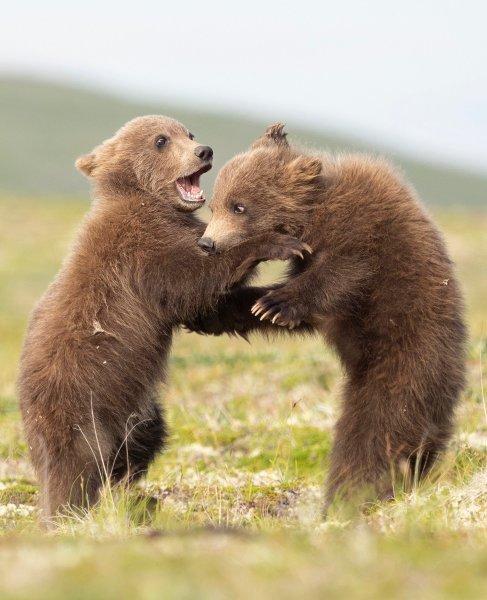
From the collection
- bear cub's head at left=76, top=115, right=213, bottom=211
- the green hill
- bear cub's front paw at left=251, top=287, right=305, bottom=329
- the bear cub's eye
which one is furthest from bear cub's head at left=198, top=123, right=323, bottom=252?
the green hill

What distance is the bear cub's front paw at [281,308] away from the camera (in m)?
5.73

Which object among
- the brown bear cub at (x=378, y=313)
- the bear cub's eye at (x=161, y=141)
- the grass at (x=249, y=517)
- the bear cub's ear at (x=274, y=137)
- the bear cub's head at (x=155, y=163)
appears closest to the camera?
the grass at (x=249, y=517)

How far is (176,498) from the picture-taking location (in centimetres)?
641

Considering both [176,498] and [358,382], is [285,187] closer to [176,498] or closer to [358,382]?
[358,382]

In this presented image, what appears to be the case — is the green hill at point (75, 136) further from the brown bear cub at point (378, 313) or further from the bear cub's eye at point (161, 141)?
the brown bear cub at point (378, 313)

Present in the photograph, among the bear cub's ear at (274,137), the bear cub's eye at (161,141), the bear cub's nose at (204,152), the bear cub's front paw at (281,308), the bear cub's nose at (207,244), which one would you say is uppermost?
the bear cub's ear at (274,137)

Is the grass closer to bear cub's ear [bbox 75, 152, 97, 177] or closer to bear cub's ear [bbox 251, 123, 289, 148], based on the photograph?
bear cub's ear [bbox 75, 152, 97, 177]

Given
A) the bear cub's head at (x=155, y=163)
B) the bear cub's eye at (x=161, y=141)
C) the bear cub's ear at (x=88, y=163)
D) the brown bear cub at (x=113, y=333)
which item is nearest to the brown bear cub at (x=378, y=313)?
the brown bear cub at (x=113, y=333)

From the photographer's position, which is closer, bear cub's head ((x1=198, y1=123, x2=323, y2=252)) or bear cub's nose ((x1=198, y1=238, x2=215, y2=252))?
bear cub's nose ((x1=198, y1=238, x2=215, y2=252))

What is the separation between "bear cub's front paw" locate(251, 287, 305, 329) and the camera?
5734mm

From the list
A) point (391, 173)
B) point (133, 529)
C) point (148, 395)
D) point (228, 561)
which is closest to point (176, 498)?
point (148, 395)

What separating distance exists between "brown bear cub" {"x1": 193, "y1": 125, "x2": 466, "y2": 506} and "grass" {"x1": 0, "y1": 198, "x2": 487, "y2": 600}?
0.27 meters

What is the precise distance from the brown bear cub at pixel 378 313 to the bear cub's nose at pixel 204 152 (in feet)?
2.85

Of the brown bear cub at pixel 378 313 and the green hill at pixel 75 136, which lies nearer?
the brown bear cub at pixel 378 313
